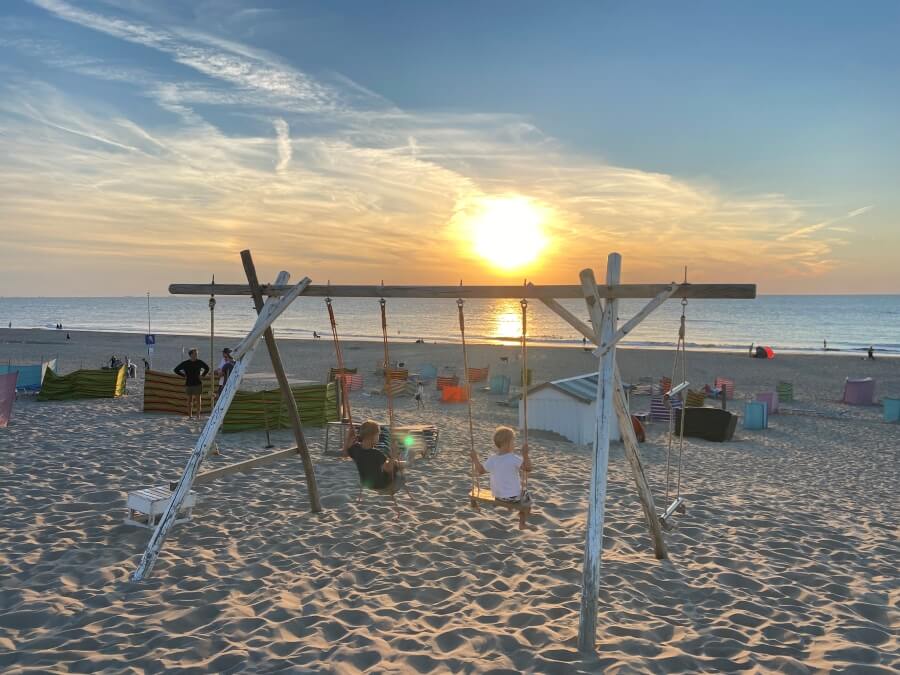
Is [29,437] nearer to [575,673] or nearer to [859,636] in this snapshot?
[575,673]

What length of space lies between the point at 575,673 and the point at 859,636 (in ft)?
8.56

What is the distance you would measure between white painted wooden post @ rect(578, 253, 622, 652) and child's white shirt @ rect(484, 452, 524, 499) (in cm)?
162

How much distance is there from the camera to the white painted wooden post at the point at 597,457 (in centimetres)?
500

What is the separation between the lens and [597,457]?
5.45 metres

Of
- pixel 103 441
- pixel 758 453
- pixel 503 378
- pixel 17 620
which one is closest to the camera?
pixel 17 620

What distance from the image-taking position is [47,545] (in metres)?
6.56

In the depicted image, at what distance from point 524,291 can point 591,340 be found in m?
0.98

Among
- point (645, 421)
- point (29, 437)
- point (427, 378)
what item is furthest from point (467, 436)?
point (427, 378)

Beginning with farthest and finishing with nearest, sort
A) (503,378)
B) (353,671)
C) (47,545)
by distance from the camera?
(503,378)
(47,545)
(353,671)

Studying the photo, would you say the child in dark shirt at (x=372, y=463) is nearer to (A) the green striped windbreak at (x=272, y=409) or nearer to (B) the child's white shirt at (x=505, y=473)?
(B) the child's white shirt at (x=505, y=473)

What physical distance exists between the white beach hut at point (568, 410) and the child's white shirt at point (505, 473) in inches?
270

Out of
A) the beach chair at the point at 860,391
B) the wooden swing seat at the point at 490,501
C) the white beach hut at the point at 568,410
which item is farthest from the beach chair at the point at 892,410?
the wooden swing seat at the point at 490,501

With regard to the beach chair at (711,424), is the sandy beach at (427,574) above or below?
below

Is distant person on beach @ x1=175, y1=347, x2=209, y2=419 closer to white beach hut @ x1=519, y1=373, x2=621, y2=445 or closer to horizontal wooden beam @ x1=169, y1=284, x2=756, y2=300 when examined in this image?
horizontal wooden beam @ x1=169, y1=284, x2=756, y2=300
